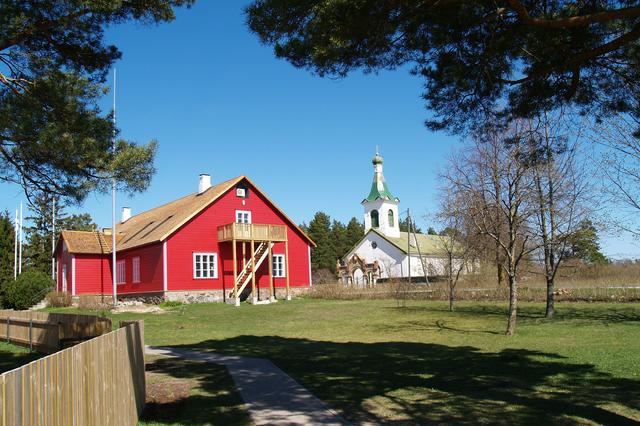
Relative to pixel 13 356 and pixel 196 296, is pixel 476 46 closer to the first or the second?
pixel 13 356

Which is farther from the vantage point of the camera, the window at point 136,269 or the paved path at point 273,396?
the window at point 136,269

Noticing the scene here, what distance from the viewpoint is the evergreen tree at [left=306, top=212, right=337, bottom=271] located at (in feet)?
287

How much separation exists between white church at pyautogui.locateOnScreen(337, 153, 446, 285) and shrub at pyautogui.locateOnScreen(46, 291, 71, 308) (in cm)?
3176

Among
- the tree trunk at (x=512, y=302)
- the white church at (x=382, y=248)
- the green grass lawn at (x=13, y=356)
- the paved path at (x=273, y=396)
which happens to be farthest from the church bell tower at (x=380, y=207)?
the paved path at (x=273, y=396)

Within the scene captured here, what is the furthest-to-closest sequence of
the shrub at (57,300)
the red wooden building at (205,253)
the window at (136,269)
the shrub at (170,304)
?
the window at (136,269), the shrub at (57,300), the red wooden building at (205,253), the shrub at (170,304)

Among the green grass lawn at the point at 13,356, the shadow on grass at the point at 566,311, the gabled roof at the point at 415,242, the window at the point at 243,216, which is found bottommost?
the shadow on grass at the point at 566,311

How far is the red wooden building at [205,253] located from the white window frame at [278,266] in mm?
67

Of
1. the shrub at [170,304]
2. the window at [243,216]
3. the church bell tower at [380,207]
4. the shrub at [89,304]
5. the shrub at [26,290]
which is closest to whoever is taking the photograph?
the shrub at [170,304]

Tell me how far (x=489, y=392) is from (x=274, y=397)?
3271 mm

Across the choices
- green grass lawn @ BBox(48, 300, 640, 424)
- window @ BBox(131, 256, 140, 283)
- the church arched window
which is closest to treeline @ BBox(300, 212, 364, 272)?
the church arched window

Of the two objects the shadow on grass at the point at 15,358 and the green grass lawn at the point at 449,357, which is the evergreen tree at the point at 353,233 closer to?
the green grass lawn at the point at 449,357

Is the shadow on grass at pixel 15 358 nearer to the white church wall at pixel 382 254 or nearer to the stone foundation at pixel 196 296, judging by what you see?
the stone foundation at pixel 196 296

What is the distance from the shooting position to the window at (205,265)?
112 feet

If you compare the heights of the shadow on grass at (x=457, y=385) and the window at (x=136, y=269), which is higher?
→ the window at (x=136, y=269)
